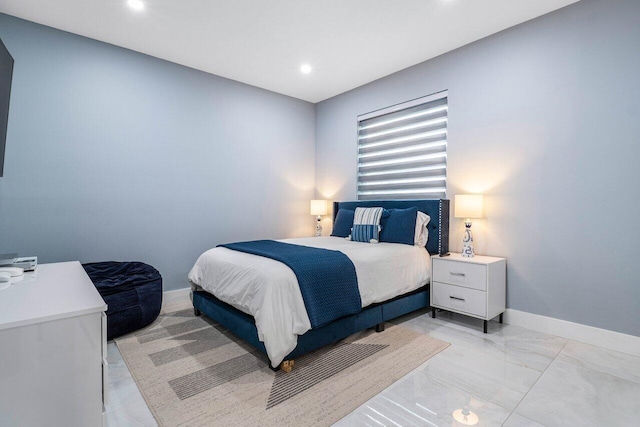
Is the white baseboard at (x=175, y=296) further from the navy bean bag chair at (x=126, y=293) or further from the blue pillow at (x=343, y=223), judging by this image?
the blue pillow at (x=343, y=223)

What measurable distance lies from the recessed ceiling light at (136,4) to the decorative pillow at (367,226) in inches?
114

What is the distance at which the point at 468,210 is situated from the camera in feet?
10.0

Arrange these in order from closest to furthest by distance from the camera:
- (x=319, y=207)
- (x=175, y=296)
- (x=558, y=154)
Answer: (x=558, y=154) → (x=175, y=296) → (x=319, y=207)

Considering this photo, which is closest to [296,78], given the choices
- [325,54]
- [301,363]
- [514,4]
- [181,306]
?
[325,54]

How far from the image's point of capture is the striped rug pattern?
1717 millimetres

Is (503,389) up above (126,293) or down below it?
below

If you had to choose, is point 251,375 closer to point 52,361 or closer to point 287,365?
point 287,365

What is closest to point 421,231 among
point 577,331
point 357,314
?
point 357,314

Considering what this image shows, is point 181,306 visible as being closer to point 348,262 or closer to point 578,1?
point 348,262

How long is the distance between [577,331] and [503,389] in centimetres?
124

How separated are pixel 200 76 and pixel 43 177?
6.64 ft

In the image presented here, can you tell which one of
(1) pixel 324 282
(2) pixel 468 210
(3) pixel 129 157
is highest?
(3) pixel 129 157

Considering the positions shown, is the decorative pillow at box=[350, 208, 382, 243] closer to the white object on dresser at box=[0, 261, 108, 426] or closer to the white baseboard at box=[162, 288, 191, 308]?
the white baseboard at box=[162, 288, 191, 308]

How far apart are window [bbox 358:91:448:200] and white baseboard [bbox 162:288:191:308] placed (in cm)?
267
